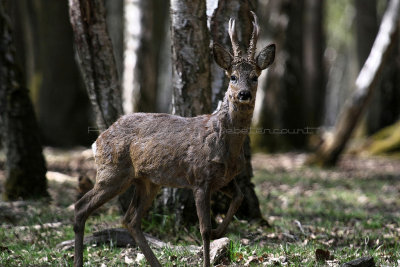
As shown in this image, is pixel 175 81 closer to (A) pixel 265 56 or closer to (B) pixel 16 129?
(A) pixel 265 56

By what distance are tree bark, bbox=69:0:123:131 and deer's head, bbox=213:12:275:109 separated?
2073 millimetres

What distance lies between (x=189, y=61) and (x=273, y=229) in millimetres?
2368

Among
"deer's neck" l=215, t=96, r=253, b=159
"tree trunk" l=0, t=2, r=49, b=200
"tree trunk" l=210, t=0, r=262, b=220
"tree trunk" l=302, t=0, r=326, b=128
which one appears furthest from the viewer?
"tree trunk" l=302, t=0, r=326, b=128

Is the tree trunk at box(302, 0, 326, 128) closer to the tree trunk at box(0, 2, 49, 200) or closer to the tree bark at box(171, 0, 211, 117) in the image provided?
the tree trunk at box(0, 2, 49, 200)

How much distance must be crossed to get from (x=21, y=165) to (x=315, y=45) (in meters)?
18.2

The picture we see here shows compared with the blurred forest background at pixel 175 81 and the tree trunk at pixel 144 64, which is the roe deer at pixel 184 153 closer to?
the blurred forest background at pixel 175 81

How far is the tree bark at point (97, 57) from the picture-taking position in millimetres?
6922

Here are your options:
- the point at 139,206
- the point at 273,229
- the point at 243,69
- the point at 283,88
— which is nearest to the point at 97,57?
the point at 139,206

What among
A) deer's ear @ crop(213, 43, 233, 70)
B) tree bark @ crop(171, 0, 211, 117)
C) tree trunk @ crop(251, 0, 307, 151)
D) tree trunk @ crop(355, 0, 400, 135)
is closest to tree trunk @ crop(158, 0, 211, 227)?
tree bark @ crop(171, 0, 211, 117)

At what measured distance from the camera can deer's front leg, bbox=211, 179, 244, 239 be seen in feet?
18.5

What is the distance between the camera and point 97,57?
7.02 metres

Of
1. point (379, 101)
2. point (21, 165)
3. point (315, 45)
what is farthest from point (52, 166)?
point (315, 45)

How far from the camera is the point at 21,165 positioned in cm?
851

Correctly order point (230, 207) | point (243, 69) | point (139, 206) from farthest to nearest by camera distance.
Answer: point (139, 206) < point (230, 207) < point (243, 69)
